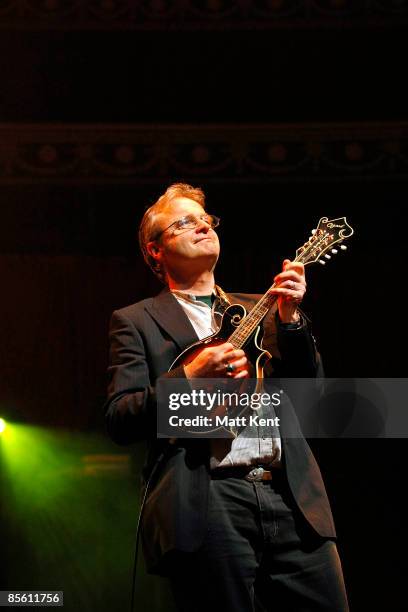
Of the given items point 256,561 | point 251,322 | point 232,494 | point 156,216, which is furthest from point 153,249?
point 256,561

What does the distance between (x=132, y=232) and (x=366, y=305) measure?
1114 mm

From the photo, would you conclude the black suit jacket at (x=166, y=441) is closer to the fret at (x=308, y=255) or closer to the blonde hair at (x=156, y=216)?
the fret at (x=308, y=255)

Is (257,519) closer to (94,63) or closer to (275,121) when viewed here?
(275,121)

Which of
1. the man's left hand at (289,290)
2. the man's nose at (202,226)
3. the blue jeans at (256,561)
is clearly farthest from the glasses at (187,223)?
the blue jeans at (256,561)

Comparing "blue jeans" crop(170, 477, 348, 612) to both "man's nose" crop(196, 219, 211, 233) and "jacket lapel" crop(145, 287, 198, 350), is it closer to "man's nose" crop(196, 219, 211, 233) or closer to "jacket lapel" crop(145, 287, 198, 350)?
"jacket lapel" crop(145, 287, 198, 350)

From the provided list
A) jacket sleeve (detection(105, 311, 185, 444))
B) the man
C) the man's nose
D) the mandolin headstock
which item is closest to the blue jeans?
the man

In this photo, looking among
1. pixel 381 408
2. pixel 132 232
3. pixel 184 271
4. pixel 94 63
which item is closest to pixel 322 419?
pixel 381 408

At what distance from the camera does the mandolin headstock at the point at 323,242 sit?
2.15 meters

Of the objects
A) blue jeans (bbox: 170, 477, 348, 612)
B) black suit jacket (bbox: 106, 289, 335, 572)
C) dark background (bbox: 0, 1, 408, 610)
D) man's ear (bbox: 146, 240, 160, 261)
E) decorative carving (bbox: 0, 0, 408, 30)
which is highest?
decorative carving (bbox: 0, 0, 408, 30)

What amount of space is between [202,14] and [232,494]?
283 cm

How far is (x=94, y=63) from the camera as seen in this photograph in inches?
164

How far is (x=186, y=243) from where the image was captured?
231 cm

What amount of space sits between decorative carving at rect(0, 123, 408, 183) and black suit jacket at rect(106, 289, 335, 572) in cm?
192

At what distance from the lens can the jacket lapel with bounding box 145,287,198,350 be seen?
2.15 meters
